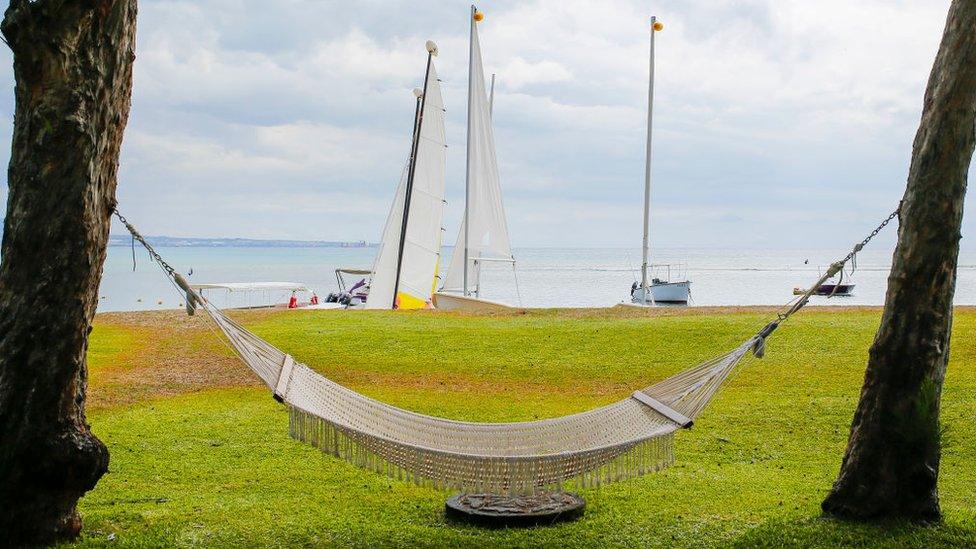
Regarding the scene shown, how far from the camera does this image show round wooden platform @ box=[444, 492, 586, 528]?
4.06m

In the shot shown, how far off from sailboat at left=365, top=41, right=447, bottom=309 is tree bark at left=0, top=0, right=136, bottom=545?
505 inches

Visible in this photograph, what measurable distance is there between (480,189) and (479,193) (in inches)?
3.4

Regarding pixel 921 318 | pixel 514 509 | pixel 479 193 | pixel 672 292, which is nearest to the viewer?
pixel 921 318

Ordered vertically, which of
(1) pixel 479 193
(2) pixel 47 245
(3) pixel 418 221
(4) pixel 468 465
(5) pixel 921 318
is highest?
(1) pixel 479 193

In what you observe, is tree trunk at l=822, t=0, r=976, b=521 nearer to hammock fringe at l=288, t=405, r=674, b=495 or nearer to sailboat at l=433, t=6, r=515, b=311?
hammock fringe at l=288, t=405, r=674, b=495

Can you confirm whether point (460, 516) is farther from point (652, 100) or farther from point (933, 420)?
point (652, 100)

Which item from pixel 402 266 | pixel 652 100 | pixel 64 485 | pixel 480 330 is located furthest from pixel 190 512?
pixel 652 100

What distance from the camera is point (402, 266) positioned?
666 inches

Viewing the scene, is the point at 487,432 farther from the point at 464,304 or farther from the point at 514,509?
the point at 464,304

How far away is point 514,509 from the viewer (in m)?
4.15

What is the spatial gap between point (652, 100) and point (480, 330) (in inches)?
403

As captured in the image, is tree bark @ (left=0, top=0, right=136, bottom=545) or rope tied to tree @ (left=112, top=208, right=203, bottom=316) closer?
tree bark @ (left=0, top=0, right=136, bottom=545)

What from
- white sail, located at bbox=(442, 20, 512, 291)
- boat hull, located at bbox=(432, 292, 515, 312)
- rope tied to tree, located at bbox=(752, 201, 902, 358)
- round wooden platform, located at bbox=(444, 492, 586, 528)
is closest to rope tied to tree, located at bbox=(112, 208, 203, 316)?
round wooden platform, located at bbox=(444, 492, 586, 528)

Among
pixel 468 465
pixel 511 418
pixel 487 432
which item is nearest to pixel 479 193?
pixel 511 418
